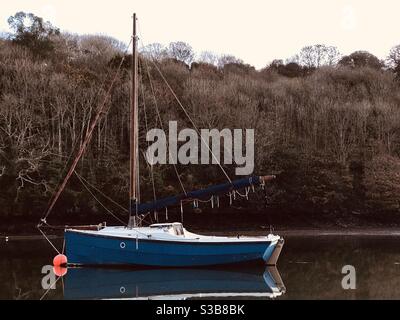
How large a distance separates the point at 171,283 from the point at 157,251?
3.53m

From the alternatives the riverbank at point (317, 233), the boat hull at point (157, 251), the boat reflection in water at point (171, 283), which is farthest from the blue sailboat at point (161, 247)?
the riverbank at point (317, 233)

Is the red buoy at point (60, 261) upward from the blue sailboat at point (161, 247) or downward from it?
downward

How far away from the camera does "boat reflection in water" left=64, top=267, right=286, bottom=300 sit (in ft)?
70.4

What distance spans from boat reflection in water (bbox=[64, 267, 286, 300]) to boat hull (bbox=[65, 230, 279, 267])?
0.45 m

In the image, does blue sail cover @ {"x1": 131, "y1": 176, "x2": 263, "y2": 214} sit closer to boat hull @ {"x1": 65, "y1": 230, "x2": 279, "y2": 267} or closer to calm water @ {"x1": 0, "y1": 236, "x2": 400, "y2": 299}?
boat hull @ {"x1": 65, "y1": 230, "x2": 279, "y2": 267}

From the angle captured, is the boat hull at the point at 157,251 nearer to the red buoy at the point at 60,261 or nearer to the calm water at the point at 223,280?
the red buoy at the point at 60,261

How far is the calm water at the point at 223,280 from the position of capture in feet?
70.3

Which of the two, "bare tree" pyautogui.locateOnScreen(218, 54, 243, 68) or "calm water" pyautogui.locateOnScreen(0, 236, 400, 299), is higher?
"bare tree" pyautogui.locateOnScreen(218, 54, 243, 68)

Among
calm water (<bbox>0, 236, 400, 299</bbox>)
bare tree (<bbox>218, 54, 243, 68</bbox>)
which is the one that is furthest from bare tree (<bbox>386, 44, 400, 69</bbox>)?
calm water (<bbox>0, 236, 400, 299</bbox>)

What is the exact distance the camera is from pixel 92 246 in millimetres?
Result: 28016

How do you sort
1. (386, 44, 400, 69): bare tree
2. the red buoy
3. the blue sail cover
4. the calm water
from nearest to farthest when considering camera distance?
the calm water < the red buoy < the blue sail cover < (386, 44, 400, 69): bare tree

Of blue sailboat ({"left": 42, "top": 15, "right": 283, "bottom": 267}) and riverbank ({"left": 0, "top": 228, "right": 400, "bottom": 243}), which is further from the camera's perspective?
riverbank ({"left": 0, "top": 228, "right": 400, "bottom": 243})

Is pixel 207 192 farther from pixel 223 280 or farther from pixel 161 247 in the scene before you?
pixel 223 280

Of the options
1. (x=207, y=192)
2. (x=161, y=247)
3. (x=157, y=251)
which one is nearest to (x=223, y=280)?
(x=161, y=247)
